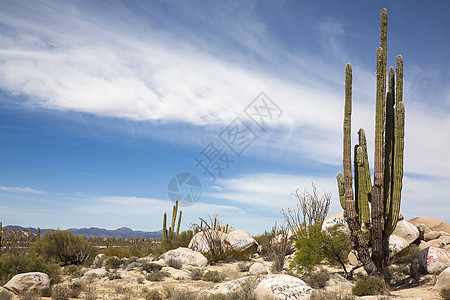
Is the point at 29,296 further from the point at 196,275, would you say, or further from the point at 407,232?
the point at 407,232

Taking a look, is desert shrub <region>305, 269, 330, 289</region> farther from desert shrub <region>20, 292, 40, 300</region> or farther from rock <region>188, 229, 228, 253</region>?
rock <region>188, 229, 228, 253</region>

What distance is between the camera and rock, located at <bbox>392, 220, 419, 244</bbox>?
18.8 meters

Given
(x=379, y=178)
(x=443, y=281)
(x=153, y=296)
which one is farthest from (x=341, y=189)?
(x=153, y=296)

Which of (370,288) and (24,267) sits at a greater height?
→ (24,267)

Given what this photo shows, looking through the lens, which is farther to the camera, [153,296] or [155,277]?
[155,277]

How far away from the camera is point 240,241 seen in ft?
69.5

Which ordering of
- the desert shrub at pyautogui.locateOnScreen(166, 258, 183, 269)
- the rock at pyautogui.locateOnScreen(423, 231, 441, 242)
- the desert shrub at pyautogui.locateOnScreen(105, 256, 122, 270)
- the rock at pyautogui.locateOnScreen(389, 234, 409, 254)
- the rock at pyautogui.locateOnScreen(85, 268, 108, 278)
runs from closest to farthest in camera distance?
the rock at pyautogui.locateOnScreen(85, 268, 108, 278)
the desert shrub at pyautogui.locateOnScreen(166, 258, 183, 269)
the rock at pyautogui.locateOnScreen(389, 234, 409, 254)
the desert shrub at pyautogui.locateOnScreen(105, 256, 122, 270)
the rock at pyautogui.locateOnScreen(423, 231, 441, 242)

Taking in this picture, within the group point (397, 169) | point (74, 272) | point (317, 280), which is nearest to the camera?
point (317, 280)

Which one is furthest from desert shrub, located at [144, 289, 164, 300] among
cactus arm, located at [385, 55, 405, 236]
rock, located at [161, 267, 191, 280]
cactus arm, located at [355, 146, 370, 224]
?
cactus arm, located at [385, 55, 405, 236]

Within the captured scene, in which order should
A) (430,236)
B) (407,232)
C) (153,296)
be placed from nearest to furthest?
(153,296) → (407,232) → (430,236)

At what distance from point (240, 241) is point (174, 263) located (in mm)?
6037

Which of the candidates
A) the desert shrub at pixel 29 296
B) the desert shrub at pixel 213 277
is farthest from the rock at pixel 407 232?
the desert shrub at pixel 29 296

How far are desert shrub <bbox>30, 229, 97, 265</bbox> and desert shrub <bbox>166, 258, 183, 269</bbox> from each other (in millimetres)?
4971

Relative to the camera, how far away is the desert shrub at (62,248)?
17.7 m
